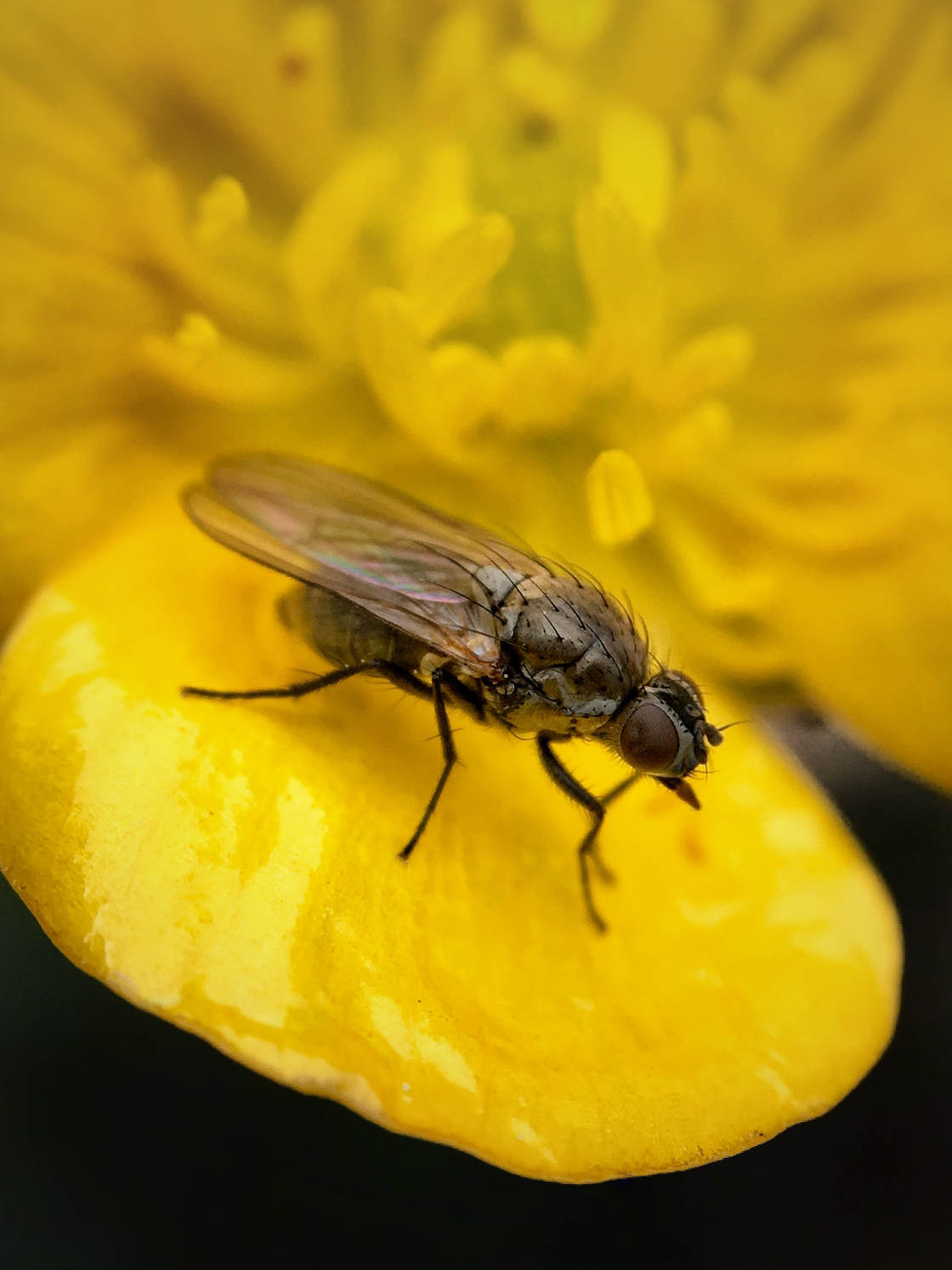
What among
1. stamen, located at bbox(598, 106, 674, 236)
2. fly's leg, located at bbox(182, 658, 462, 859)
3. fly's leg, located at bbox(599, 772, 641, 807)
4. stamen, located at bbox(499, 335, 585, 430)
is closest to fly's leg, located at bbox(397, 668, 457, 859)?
fly's leg, located at bbox(182, 658, 462, 859)

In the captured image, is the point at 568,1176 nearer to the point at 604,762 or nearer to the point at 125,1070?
the point at 604,762

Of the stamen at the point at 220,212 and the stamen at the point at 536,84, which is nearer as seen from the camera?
the stamen at the point at 220,212

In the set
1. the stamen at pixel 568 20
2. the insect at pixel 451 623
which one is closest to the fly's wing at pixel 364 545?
the insect at pixel 451 623

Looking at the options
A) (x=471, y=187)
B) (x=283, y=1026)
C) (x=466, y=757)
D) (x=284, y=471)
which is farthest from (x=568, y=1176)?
(x=471, y=187)

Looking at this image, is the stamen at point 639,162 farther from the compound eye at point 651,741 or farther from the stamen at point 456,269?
the compound eye at point 651,741

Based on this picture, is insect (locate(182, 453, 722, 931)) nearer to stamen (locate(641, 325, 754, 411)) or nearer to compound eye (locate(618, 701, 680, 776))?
compound eye (locate(618, 701, 680, 776))

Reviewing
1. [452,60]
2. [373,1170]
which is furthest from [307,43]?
[373,1170]
